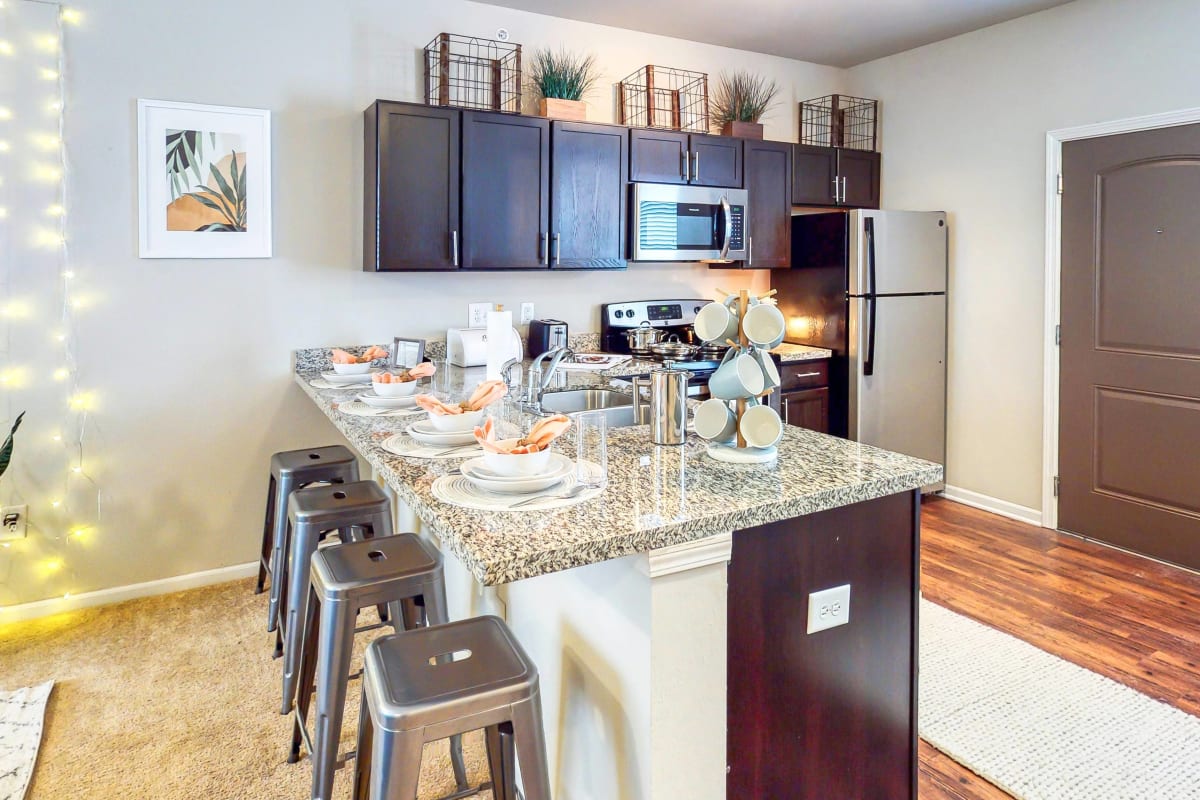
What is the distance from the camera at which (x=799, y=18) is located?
12.6 ft

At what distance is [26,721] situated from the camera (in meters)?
2.20

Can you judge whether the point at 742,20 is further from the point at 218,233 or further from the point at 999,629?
the point at 999,629

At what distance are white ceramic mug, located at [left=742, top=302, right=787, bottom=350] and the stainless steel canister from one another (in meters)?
0.21

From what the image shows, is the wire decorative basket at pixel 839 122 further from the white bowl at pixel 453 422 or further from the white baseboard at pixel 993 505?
the white bowl at pixel 453 422

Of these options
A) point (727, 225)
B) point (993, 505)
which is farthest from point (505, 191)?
point (993, 505)

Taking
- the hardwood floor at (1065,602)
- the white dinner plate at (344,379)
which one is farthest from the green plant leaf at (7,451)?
the hardwood floor at (1065,602)

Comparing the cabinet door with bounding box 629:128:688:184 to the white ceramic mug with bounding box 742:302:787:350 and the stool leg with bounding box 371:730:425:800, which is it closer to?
the white ceramic mug with bounding box 742:302:787:350

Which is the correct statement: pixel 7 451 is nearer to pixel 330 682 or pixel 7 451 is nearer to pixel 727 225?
pixel 330 682

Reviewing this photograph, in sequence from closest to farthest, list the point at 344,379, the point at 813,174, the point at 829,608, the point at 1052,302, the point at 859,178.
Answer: the point at 829,608 < the point at 344,379 < the point at 1052,302 < the point at 813,174 < the point at 859,178

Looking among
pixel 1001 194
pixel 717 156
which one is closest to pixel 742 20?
pixel 717 156

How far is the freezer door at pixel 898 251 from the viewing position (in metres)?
4.09

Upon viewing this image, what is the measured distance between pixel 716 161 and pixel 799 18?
0.80 m

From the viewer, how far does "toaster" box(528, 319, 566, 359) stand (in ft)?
12.0

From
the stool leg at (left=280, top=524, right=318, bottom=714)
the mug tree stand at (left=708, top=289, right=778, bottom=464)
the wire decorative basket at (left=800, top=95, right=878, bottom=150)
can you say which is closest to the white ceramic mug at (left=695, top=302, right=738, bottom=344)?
the mug tree stand at (left=708, top=289, right=778, bottom=464)
